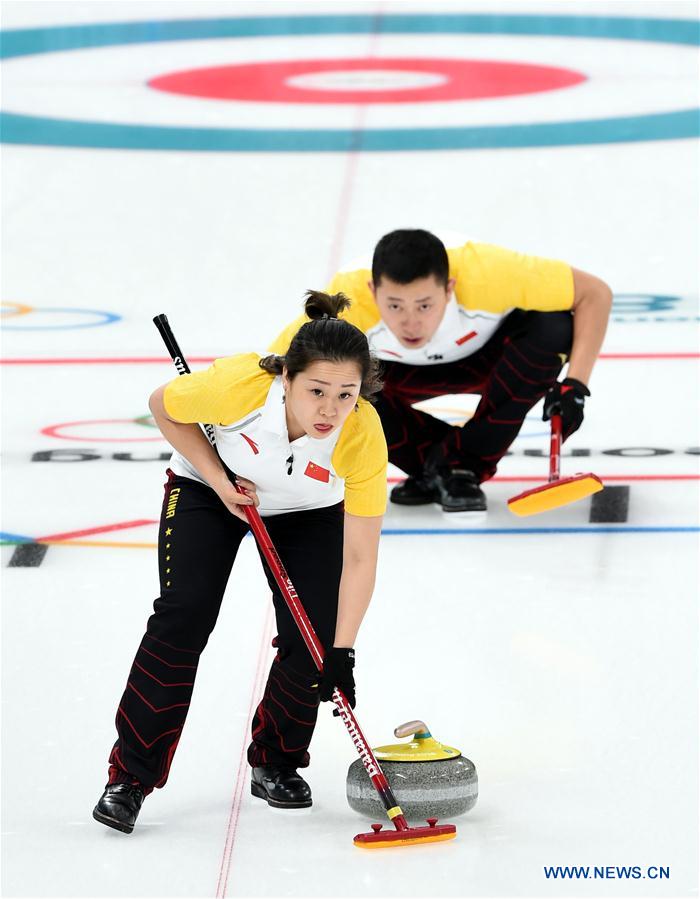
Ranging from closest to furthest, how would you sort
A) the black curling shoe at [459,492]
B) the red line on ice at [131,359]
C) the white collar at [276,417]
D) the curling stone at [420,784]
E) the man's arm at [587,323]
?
1. the curling stone at [420,784]
2. the white collar at [276,417]
3. the man's arm at [587,323]
4. the black curling shoe at [459,492]
5. the red line on ice at [131,359]

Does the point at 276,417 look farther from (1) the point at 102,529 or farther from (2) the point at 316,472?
(1) the point at 102,529

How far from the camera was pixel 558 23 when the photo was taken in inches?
506

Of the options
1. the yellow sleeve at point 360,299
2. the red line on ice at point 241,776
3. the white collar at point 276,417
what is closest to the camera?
the red line on ice at point 241,776

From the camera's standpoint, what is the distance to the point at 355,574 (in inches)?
104

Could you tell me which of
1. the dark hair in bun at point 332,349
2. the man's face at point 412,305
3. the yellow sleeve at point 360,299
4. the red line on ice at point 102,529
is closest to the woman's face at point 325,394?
the dark hair in bun at point 332,349

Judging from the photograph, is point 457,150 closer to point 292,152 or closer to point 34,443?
point 292,152

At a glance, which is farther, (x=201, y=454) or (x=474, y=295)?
(x=474, y=295)

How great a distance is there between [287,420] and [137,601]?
1.13m

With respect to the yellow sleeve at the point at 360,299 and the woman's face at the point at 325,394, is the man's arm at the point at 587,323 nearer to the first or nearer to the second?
the yellow sleeve at the point at 360,299

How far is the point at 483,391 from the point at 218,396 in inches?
69.4

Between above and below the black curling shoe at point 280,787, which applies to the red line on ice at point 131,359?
above

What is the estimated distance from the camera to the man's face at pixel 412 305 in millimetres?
3818

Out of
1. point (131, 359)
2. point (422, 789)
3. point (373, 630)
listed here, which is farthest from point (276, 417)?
point (131, 359)

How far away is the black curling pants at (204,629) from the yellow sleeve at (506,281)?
140cm
